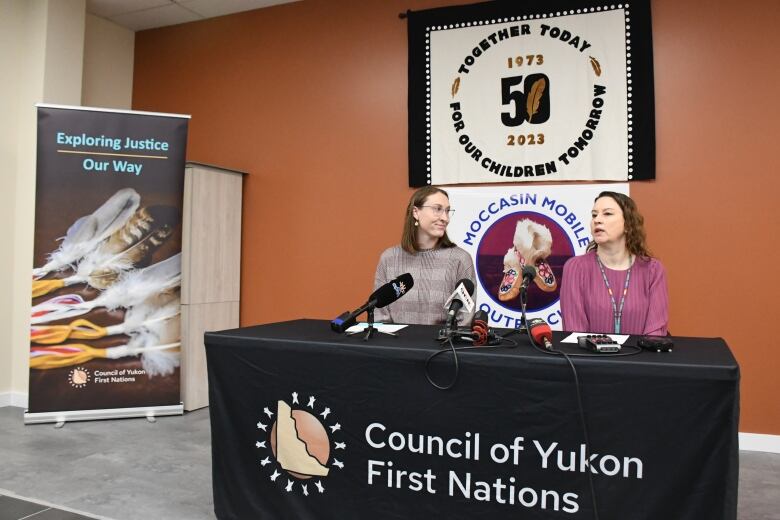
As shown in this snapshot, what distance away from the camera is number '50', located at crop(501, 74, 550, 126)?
3.55 meters

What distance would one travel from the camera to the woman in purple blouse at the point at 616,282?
85.4 inches

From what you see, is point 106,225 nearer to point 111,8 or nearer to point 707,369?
point 111,8

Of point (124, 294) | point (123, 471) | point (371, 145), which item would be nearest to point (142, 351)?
point (124, 294)

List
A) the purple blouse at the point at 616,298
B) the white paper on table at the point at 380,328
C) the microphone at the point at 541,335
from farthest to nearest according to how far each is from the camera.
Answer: the purple blouse at the point at 616,298 → the white paper on table at the point at 380,328 → the microphone at the point at 541,335

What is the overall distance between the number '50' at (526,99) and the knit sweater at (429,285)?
1.41 metres

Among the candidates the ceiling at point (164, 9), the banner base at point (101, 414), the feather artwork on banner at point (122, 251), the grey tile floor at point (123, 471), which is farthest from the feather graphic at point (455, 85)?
the banner base at point (101, 414)

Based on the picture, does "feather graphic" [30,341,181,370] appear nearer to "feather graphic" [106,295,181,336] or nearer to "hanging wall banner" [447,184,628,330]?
"feather graphic" [106,295,181,336]

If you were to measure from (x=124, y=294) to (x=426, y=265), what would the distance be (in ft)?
7.08

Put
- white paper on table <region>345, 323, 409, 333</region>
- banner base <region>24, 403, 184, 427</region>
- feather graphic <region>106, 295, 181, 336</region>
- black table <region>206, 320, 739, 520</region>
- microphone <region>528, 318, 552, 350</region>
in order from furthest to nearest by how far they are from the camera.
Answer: feather graphic <region>106, 295, 181, 336</region> → banner base <region>24, 403, 184, 427</region> → white paper on table <region>345, 323, 409, 333</region> → microphone <region>528, 318, 552, 350</region> → black table <region>206, 320, 739, 520</region>

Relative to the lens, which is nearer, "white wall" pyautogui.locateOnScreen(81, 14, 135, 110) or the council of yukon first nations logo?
the council of yukon first nations logo

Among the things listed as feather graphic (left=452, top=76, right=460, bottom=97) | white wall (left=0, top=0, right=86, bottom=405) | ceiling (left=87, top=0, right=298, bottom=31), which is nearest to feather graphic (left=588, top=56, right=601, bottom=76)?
feather graphic (left=452, top=76, right=460, bottom=97)

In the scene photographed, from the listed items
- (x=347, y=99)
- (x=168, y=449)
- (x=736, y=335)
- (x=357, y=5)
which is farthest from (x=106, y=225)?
(x=736, y=335)

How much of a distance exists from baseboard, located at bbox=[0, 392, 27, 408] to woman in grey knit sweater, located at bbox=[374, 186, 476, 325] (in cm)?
296

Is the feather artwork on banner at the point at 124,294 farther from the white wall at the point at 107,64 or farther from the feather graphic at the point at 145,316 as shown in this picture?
the white wall at the point at 107,64
